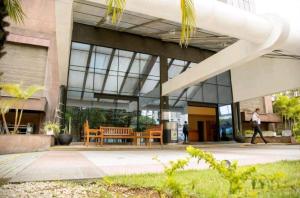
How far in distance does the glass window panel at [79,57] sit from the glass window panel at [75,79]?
0.59 meters

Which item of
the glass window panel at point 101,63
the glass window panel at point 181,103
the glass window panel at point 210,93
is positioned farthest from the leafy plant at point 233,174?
the glass window panel at point 210,93

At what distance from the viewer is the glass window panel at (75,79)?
40.9 feet

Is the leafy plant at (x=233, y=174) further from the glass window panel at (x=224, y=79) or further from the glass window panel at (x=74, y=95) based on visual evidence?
the glass window panel at (x=224, y=79)

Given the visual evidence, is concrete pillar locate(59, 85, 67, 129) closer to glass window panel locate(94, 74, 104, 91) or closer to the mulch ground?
glass window panel locate(94, 74, 104, 91)

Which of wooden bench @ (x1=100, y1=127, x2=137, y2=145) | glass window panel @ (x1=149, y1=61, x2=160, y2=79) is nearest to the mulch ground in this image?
wooden bench @ (x1=100, y1=127, x2=137, y2=145)

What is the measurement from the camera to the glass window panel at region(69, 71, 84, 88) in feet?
40.9

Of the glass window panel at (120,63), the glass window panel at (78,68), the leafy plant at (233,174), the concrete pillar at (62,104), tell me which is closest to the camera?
the leafy plant at (233,174)

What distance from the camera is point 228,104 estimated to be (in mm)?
16688

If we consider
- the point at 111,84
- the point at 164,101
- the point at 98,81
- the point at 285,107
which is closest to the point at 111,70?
the point at 111,84

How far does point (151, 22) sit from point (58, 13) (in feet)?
23.4

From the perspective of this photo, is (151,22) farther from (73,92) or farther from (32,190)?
(32,190)

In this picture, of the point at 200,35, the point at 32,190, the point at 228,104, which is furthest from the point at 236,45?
the point at 228,104

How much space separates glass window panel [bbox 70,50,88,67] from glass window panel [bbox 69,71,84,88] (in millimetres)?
592

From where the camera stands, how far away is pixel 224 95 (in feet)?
55.0
